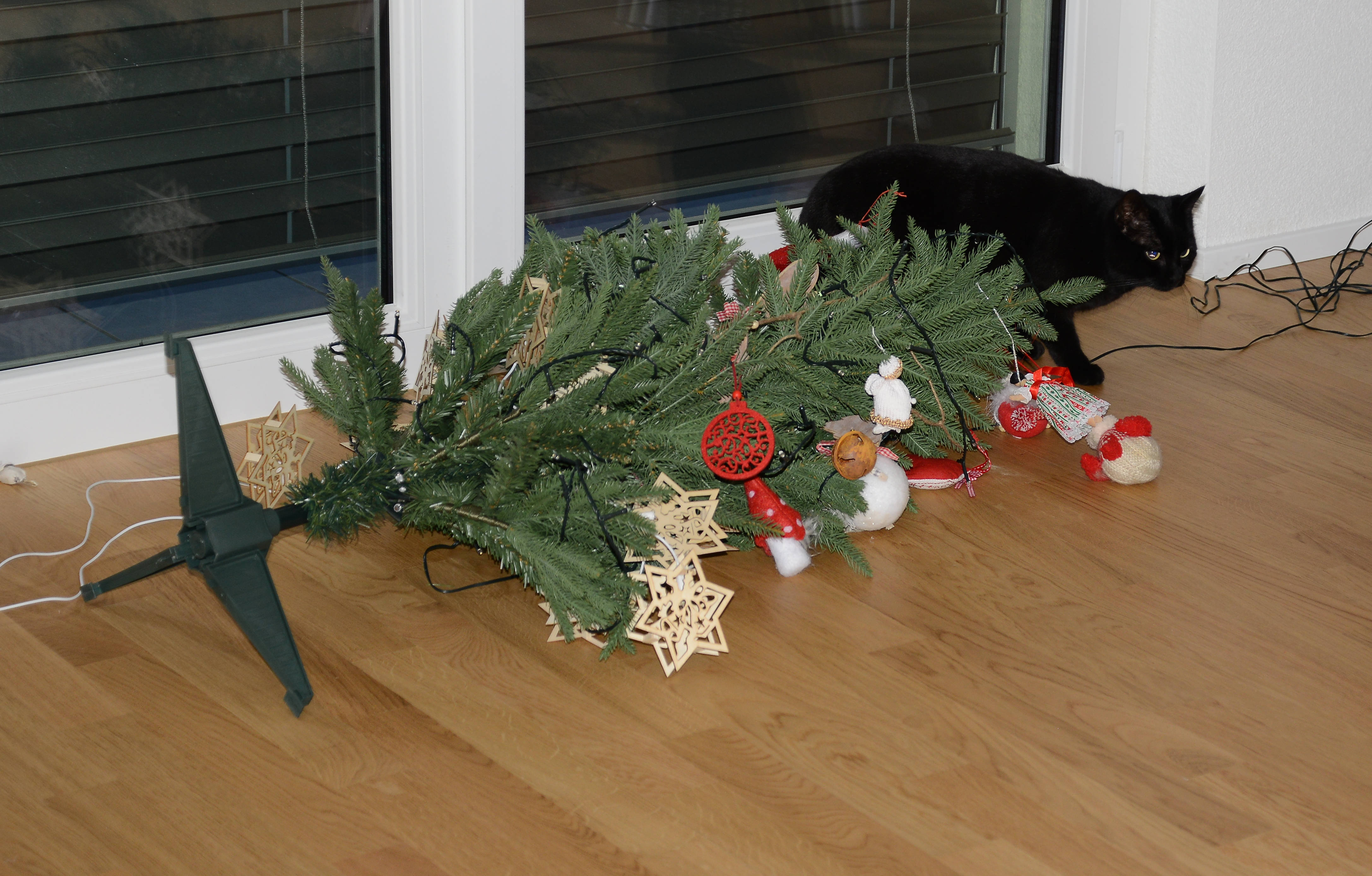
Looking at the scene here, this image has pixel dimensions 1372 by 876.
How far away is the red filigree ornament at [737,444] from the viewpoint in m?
1.41

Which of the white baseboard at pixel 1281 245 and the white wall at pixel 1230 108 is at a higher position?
the white wall at pixel 1230 108

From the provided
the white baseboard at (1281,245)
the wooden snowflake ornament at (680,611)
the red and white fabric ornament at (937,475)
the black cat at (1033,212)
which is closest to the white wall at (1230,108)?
the white baseboard at (1281,245)

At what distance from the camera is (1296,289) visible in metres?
2.56

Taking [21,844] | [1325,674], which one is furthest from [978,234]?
[21,844]

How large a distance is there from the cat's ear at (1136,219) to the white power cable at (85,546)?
1349 mm

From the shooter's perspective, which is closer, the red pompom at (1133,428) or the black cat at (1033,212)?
the red pompom at (1133,428)

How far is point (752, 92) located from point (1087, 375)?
724 millimetres

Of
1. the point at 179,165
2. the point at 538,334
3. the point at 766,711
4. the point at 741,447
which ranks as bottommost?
the point at 766,711

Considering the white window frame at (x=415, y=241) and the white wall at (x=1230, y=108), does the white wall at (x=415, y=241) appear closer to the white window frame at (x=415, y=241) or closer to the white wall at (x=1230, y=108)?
the white window frame at (x=415, y=241)

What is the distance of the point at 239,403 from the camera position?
188 centimetres

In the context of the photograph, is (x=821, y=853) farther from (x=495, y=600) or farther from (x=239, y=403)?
(x=239, y=403)

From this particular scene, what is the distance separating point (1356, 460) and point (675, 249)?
0.99m

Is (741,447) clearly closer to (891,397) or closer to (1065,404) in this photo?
(891,397)

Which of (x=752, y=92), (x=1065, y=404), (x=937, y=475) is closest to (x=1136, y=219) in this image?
(x=1065, y=404)
